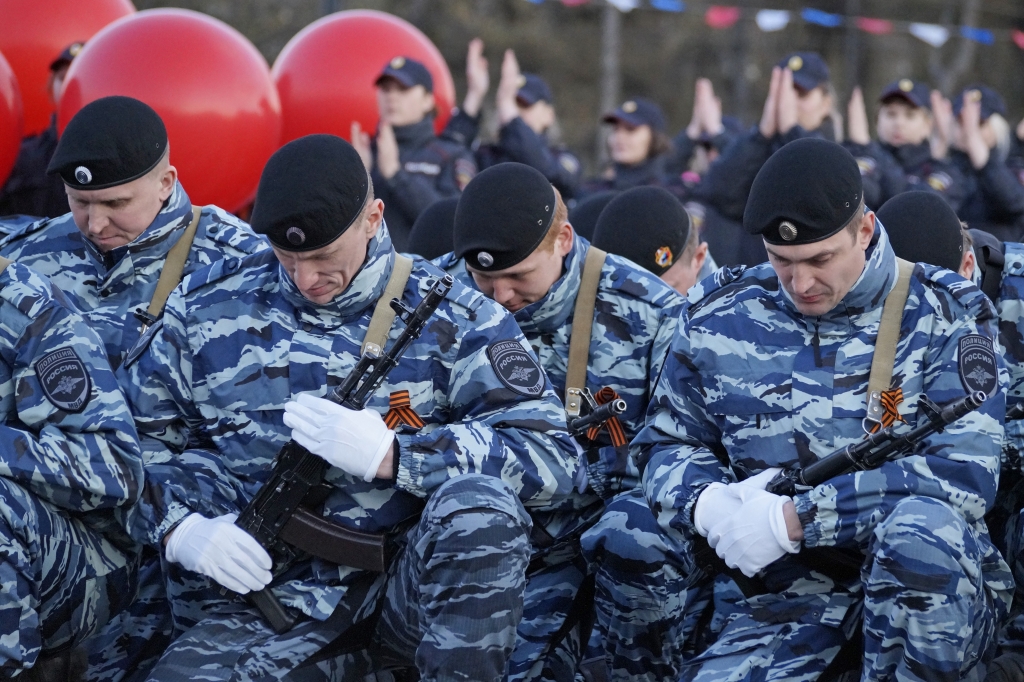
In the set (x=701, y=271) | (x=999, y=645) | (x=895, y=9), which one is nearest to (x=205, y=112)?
(x=701, y=271)

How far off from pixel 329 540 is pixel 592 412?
3.28 ft

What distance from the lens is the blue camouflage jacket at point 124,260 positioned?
4.83m

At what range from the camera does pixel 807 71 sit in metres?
8.25

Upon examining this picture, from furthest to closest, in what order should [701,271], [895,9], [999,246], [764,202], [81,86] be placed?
[895,9] → [81,86] → [701,271] → [999,246] → [764,202]

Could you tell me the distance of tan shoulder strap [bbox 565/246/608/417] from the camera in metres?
4.48

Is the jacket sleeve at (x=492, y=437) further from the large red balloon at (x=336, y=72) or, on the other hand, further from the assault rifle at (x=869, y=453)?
the large red balloon at (x=336, y=72)

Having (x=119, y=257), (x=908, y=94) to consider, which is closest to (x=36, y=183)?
(x=119, y=257)

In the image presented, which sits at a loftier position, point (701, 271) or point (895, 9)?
point (701, 271)

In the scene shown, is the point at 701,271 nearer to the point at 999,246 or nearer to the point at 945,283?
the point at 999,246

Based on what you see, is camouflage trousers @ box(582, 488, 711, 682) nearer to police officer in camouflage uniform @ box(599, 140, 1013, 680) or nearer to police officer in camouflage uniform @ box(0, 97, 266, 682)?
police officer in camouflage uniform @ box(599, 140, 1013, 680)

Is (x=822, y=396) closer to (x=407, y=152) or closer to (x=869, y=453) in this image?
(x=869, y=453)

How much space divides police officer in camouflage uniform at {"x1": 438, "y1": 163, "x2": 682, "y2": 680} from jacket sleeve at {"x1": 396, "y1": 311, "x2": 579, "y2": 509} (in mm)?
521

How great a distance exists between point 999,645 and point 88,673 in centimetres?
281

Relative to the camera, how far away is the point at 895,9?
2703 cm
